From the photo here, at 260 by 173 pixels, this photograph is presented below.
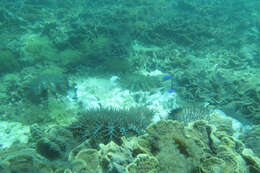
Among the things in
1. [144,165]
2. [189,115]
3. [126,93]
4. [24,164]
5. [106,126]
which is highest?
[144,165]

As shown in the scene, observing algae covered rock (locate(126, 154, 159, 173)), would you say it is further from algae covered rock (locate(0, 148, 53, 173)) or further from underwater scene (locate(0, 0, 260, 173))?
algae covered rock (locate(0, 148, 53, 173))

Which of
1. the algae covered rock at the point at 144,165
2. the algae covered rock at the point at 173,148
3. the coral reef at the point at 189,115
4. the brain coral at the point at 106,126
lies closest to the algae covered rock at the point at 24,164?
the brain coral at the point at 106,126

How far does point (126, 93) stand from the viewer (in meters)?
6.94

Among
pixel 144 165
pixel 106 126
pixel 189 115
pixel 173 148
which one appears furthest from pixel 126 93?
pixel 144 165

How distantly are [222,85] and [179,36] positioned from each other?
202 inches

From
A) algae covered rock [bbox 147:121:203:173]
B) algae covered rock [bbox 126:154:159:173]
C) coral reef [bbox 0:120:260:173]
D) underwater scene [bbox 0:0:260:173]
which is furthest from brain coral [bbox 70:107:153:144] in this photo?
algae covered rock [bbox 126:154:159:173]

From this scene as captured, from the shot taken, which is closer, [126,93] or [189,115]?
[189,115]

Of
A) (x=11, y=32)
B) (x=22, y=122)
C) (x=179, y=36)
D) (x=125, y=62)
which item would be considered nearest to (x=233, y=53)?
(x=179, y=36)

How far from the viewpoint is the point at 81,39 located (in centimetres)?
955

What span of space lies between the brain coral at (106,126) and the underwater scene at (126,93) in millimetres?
21

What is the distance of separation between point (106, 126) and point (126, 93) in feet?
10.8

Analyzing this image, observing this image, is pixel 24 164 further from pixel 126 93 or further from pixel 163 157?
pixel 126 93

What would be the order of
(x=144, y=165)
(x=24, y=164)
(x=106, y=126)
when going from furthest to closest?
1. (x=106, y=126)
2. (x=24, y=164)
3. (x=144, y=165)

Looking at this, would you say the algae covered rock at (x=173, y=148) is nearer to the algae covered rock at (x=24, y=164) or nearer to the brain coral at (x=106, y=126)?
the brain coral at (x=106, y=126)
